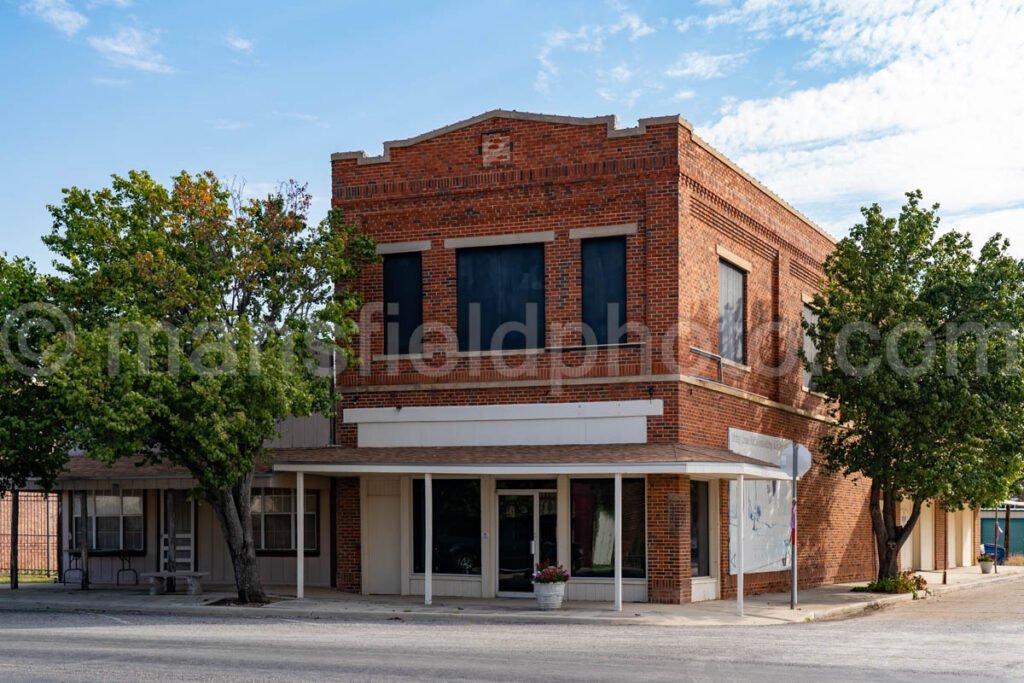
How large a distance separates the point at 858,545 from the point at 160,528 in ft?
60.8

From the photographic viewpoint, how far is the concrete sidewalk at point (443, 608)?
22.2 meters

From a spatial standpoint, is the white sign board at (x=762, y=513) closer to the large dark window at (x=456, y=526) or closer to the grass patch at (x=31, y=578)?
the large dark window at (x=456, y=526)

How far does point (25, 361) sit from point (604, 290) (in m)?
11.1

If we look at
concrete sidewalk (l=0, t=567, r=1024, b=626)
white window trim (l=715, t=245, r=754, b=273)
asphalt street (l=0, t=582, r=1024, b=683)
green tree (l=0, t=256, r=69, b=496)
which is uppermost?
white window trim (l=715, t=245, r=754, b=273)

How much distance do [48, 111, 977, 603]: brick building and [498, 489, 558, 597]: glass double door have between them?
4 cm

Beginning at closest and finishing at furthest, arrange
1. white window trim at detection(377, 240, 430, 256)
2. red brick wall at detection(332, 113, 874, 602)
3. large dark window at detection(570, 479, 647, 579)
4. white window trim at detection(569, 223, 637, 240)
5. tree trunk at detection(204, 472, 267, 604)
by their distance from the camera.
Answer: tree trunk at detection(204, 472, 267, 604) → large dark window at detection(570, 479, 647, 579) → red brick wall at detection(332, 113, 874, 602) → white window trim at detection(569, 223, 637, 240) → white window trim at detection(377, 240, 430, 256)

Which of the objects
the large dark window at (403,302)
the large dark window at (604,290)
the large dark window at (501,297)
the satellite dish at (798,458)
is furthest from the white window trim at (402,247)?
the satellite dish at (798,458)

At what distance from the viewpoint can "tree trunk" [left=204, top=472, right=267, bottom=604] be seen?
2439cm

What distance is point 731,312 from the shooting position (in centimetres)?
2817

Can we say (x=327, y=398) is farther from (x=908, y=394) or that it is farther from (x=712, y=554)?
(x=908, y=394)

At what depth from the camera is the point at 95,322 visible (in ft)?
80.2

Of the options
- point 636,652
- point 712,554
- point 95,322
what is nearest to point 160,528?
point 95,322

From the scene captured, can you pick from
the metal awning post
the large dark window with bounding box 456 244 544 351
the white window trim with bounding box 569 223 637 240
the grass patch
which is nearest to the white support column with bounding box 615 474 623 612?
the metal awning post

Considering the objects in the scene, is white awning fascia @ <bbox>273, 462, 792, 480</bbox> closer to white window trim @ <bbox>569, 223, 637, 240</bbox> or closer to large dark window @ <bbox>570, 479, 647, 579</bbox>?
large dark window @ <bbox>570, 479, 647, 579</bbox>
